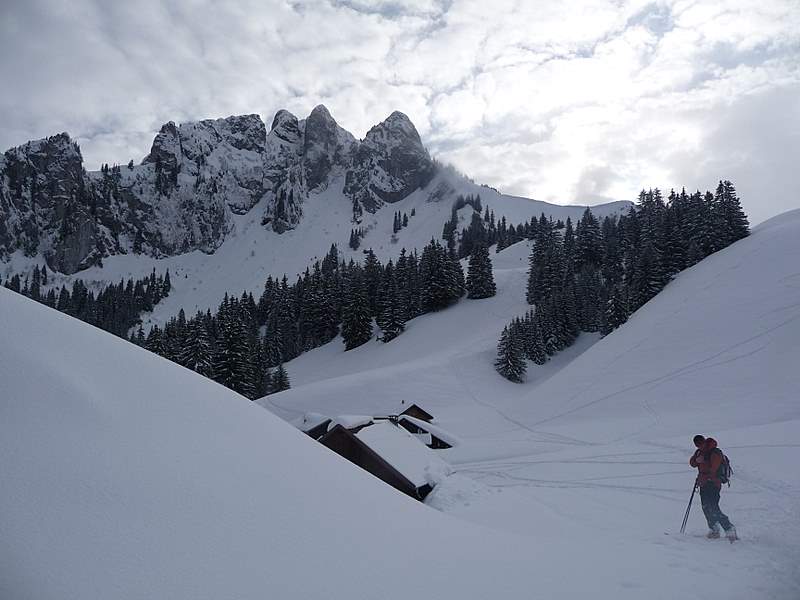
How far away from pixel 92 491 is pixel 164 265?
183 m

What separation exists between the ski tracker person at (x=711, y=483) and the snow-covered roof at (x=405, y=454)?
961 centimetres

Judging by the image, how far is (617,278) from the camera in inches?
2847

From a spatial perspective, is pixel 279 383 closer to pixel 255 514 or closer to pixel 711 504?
pixel 711 504

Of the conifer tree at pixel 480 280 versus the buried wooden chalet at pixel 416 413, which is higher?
the conifer tree at pixel 480 280

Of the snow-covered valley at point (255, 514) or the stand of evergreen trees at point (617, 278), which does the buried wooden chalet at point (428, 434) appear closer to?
the snow-covered valley at point (255, 514)

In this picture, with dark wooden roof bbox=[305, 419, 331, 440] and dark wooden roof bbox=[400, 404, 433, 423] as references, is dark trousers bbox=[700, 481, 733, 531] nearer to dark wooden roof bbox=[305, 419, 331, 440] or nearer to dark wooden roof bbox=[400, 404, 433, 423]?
dark wooden roof bbox=[305, 419, 331, 440]

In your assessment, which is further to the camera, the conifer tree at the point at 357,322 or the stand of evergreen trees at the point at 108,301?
the stand of evergreen trees at the point at 108,301

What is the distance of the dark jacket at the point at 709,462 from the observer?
999cm

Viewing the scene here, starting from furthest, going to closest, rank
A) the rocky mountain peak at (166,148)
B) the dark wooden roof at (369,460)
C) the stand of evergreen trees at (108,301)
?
1. the rocky mountain peak at (166,148)
2. the stand of evergreen trees at (108,301)
3. the dark wooden roof at (369,460)

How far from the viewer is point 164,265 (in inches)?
6526

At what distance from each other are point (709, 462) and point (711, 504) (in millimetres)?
868

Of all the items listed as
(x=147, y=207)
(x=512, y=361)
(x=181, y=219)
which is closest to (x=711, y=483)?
(x=512, y=361)

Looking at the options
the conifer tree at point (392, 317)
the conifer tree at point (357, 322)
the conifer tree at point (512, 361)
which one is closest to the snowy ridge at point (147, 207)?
the conifer tree at point (357, 322)

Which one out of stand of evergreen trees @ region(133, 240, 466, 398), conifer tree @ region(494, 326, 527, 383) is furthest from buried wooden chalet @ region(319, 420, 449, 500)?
stand of evergreen trees @ region(133, 240, 466, 398)
